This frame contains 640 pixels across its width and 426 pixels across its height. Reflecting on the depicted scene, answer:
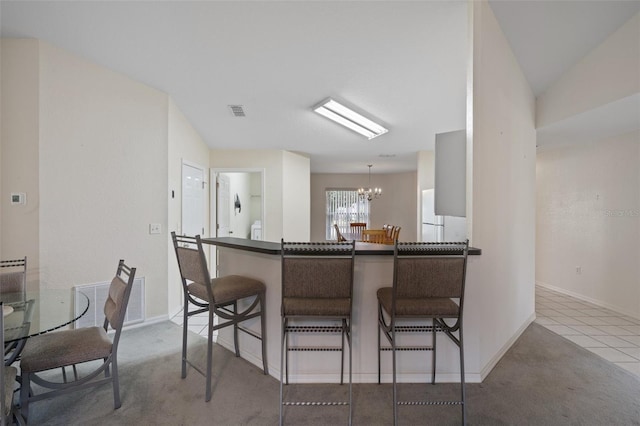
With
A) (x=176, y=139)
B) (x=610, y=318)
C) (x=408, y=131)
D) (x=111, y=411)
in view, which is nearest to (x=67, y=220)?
(x=176, y=139)

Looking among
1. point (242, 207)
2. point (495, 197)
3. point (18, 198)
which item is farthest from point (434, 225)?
point (18, 198)

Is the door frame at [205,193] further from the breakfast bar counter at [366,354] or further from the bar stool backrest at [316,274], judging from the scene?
the bar stool backrest at [316,274]

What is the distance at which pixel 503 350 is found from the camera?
2.53m

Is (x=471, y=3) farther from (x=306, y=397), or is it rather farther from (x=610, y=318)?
(x=610, y=318)

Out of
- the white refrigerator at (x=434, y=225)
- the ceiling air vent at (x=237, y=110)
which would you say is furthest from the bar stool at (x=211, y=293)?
the ceiling air vent at (x=237, y=110)

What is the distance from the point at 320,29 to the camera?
258 centimetres

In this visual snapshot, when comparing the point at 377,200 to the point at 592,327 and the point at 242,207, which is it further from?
the point at 592,327

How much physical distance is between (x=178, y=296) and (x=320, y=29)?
135 inches

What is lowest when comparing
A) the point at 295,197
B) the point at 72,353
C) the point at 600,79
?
the point at 72,353

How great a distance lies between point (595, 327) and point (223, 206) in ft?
17.6

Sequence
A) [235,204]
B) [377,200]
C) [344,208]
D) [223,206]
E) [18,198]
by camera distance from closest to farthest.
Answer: [18,198] < [223,206] < [235,204] < [377,200] < [344,208]

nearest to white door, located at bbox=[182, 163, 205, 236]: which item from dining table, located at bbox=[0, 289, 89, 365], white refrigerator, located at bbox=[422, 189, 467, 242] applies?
dining table, located at bbox=[0, 289, 89, 365]

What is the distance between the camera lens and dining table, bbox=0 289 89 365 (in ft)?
4.88

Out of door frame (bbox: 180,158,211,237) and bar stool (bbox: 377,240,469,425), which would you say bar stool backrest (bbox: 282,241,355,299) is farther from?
door frame (bbox: 180,158,211,237)
